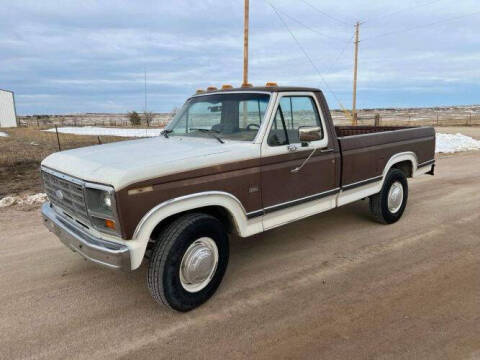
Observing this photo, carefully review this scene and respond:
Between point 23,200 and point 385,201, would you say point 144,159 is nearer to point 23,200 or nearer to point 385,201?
point 385,201

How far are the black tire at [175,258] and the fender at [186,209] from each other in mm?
145

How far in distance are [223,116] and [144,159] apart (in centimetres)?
135

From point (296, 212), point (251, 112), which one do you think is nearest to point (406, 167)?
point (296, 212)

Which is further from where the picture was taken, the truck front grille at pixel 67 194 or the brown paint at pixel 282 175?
the truck front grille at pixel 67 194

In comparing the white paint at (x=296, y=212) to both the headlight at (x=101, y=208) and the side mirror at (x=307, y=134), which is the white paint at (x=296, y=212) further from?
the headlight at (x=101, y=208)

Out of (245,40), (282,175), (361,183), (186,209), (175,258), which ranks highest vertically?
(245,40)

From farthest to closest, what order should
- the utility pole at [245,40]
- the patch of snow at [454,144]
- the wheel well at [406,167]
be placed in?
the patch of snow at [454,144] < the utility pole at [245,40] < the wheel well at [406,167]

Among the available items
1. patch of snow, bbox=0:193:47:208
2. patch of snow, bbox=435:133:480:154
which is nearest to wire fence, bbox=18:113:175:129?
patch of snow, bbox=435:133:480:154

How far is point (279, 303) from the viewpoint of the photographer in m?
3.48

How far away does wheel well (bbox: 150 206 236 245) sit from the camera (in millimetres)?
3336

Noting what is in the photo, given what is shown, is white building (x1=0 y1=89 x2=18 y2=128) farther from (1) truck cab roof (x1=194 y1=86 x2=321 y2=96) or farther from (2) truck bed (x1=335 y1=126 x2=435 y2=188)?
(2) truck bed (x1=335 y1=126 x2=435 y2=188)

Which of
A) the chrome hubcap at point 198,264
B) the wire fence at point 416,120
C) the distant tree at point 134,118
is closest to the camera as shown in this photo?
the chrome hubcap at point 198,264

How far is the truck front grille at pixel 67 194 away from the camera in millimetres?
3168

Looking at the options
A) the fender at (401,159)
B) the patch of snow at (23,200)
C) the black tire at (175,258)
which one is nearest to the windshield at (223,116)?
the black tire at (175,258)
